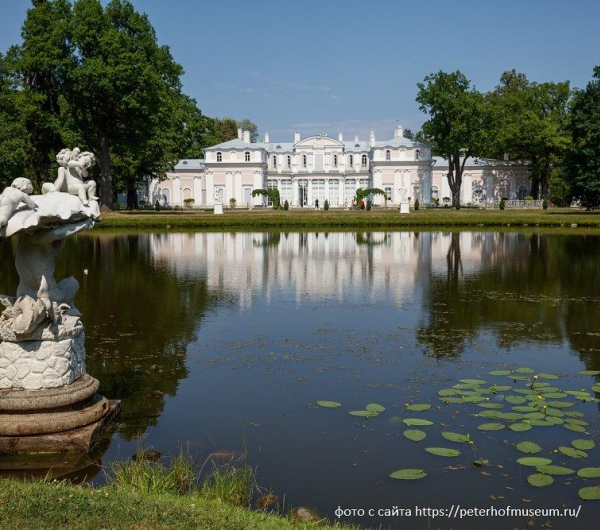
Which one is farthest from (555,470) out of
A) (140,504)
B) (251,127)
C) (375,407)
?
(251,127)

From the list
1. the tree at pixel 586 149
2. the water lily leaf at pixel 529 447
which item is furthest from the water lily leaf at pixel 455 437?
the tree at pixel 586 149

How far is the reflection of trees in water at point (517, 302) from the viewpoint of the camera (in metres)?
11.0

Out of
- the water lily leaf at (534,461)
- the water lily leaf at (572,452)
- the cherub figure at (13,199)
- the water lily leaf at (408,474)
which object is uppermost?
the cherub figure at (13,199)

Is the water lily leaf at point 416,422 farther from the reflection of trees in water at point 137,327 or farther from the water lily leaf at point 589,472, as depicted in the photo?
the reflection of trees in water at point 137,327

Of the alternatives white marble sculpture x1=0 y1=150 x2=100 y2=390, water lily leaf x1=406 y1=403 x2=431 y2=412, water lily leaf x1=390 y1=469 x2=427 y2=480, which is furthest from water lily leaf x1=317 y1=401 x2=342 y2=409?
white marble sculpture x1=0 y1=150 x2=100 y2=390

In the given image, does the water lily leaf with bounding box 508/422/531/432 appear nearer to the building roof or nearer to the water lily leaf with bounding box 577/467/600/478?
the water lily leaf with bounding box 577/467/600/478

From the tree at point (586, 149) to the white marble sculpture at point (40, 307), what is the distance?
4787 cm

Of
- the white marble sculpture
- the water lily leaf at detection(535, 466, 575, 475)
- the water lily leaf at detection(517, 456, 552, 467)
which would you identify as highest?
the white marble sculpture

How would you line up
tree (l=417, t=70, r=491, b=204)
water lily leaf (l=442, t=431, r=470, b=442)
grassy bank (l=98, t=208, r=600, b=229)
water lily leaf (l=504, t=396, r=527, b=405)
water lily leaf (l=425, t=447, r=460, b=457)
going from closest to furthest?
water lily leaf (l=425, t=447, r=460, b=457) → water lily leaf (l=442, t=431, r=470, b=442) → water lily leaf (l=504, t=396, r=527, b=405) → grassy bank (l=98, t=208, r=600, b=229) → tree (l=417, t=70, r=491, b=204)

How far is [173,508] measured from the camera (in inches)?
179

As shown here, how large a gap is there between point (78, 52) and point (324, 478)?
43158mm

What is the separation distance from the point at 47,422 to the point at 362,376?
397cm

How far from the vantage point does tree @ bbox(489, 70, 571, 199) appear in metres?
62.5

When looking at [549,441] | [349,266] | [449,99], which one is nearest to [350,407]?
[549,441]
